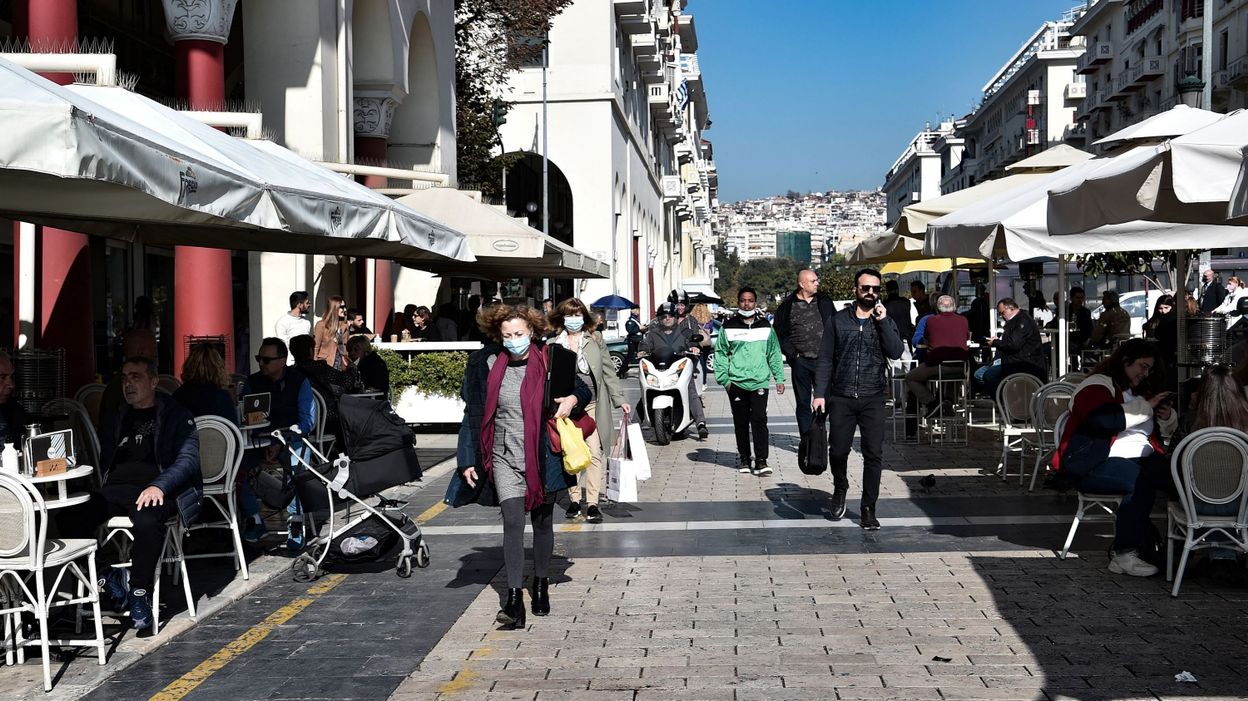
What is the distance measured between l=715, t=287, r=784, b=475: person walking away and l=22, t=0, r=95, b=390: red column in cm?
586

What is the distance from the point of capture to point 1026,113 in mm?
100562

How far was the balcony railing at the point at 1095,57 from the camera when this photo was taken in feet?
256

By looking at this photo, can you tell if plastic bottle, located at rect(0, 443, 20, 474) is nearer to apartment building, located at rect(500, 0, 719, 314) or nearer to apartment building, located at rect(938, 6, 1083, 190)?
apartment building, located at rect(500, 0, 719, 314)

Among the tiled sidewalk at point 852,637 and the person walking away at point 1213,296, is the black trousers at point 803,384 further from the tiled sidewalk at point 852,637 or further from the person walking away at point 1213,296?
the person walking away at point 1213,296

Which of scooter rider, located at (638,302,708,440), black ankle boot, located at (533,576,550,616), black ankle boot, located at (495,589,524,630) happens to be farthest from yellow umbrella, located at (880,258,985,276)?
black ankle boot, located at (495,589,524,630)

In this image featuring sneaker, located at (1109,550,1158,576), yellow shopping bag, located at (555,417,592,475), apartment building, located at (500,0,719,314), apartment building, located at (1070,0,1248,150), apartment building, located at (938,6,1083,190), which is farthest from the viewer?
apartment building, located at (938,6,1083,190)

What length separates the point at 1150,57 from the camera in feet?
227

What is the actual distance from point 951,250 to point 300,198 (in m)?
6.21

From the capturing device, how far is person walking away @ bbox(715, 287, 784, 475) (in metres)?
12.9

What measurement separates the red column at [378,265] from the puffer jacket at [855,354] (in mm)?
12102

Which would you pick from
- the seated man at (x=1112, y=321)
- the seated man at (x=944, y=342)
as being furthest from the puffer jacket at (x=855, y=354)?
the seated man at (x=1112, y=321)

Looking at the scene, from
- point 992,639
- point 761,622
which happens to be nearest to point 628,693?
point 761,622

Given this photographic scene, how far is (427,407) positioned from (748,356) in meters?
5.56

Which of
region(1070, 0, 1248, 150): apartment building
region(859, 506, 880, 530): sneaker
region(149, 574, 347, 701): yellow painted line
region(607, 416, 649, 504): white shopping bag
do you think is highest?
region(1070, 0, 1248, 150): apartment building
